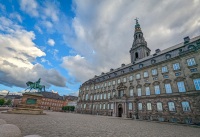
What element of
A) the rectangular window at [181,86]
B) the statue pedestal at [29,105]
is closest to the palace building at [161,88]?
the rectangular window at [181,86]

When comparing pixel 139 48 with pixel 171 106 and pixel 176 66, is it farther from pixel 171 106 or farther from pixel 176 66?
pixel 171 106

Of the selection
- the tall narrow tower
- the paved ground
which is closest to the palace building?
the tall narrow tower

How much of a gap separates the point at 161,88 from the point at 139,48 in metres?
24.7

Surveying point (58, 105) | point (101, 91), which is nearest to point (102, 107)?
point (101, 91)

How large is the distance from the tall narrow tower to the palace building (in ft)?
30.3

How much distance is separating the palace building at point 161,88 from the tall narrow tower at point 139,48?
9.22 m

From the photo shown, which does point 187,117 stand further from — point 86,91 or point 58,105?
point 58,105

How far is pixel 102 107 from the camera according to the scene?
41.9m

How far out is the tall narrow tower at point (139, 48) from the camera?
152 ft

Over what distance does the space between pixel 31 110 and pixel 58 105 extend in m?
74.0

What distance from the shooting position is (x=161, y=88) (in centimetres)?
2675

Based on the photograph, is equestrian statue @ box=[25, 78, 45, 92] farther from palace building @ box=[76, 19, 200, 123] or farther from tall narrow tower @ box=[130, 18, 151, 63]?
tall narrow tower @ box=[130, 18, 151, 63]

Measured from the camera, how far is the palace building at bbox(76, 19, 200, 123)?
22141 millimetres

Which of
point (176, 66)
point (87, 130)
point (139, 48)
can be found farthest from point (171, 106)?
point (139, 48)
